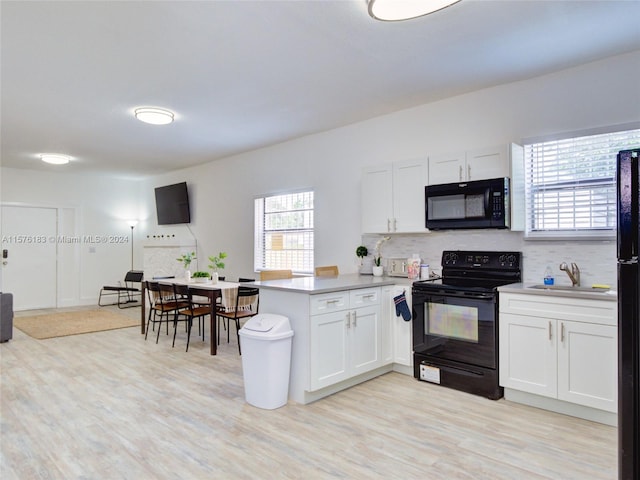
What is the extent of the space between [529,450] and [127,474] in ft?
7.61

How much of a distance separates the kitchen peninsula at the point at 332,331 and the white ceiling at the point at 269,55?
5.95ft

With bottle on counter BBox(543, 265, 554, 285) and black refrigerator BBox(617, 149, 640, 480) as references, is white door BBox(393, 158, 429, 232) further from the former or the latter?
black refrigerator BBox(617, 149, 640, 480)

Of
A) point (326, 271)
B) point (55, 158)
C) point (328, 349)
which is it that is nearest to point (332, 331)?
point (328, 349)

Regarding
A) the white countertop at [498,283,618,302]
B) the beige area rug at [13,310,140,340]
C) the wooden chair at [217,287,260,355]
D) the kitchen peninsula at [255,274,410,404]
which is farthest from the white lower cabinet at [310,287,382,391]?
the beige area rug at [13,310,140,340]

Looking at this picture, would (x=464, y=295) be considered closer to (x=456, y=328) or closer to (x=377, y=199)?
(x=456, y=328)

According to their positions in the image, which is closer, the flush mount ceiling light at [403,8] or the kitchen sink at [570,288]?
the flush mount ceiling light at [403,8]

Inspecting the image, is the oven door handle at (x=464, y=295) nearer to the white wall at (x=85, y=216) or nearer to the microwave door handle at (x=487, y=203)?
the microwave door handle at (x=487, y=203)

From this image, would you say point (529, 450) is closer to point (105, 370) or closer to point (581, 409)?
point (581, 409)

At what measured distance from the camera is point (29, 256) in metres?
7.85

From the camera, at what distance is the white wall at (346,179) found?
3266 mm

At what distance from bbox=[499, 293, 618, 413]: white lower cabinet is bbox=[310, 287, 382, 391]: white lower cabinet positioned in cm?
106

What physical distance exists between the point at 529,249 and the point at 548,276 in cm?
28

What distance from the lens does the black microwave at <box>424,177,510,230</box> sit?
3.37 metres

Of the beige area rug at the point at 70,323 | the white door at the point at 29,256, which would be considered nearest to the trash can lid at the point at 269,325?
the beige area rug at the point at 70,323
